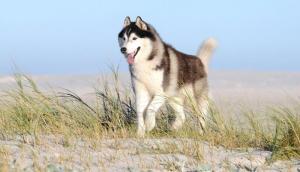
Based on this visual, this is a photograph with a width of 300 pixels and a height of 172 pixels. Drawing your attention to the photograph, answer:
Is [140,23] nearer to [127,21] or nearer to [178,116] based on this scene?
[127,21]

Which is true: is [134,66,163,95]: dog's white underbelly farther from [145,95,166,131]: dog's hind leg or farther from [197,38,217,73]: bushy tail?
[197,38,217,73]: bushy tail

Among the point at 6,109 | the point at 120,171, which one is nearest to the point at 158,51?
the point at 6,109

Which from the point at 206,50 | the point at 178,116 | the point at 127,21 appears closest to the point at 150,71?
the point at 178,116

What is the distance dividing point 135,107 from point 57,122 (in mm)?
1214

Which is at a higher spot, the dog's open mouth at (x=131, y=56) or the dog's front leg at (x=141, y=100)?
the dog's open mouth at (x=131, y=56)

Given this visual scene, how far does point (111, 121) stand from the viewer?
7.07 m

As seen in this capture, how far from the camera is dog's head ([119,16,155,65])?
7478mm

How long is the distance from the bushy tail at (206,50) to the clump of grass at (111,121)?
4.47 ft

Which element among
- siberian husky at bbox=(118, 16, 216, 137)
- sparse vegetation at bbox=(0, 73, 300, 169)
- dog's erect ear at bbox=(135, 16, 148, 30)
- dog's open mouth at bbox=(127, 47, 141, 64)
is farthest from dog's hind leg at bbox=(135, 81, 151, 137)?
dog's erect ear at bbox=(135, 16, 148, 30)

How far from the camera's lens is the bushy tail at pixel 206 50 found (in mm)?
8711

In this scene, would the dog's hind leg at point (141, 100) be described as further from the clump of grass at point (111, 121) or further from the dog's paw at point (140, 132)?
the dog's paw at point (140, 132)

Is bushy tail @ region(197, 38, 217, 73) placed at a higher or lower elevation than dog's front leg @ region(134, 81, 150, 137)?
higher

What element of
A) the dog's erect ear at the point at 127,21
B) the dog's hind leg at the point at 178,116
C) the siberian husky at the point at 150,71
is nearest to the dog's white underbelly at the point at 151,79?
the siberian husky at the point at 150,71

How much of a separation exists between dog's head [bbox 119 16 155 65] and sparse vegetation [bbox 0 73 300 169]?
0.35 m
